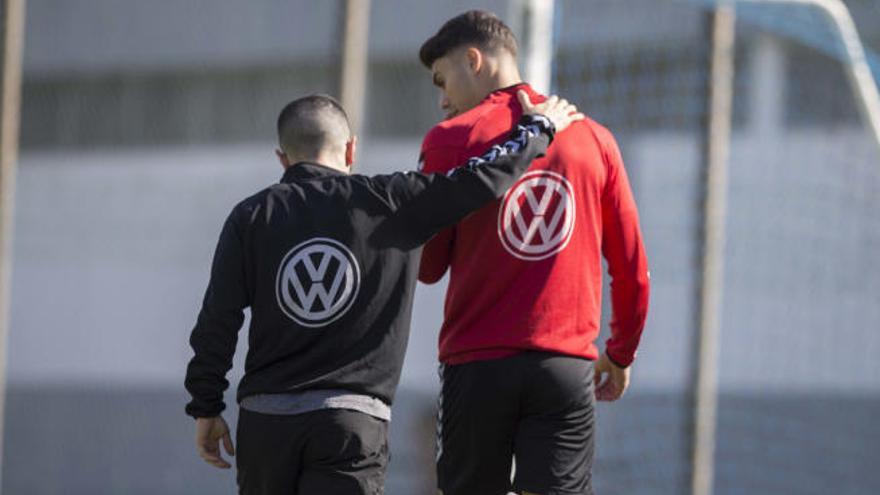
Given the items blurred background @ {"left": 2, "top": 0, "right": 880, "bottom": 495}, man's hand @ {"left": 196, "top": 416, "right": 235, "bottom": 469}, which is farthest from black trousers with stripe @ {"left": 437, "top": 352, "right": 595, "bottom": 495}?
blurred background @ {"left": 2, "top": 0, "right": 880, "bottom": 495}

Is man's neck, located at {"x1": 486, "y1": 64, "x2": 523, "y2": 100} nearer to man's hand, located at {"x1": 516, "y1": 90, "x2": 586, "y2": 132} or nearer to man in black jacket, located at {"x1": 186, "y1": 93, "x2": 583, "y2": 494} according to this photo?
man's hand, located at {"x1": 516, "y1": 90, "x2": 586, "y2": 132}

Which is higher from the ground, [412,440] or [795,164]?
[795,164]

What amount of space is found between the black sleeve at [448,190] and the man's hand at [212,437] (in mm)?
563

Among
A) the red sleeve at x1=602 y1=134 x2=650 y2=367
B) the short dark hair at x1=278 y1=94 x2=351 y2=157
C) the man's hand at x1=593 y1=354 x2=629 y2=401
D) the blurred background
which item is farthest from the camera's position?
the blurred background

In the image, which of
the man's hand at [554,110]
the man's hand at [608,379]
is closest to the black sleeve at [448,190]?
the man's hand at [554,110]

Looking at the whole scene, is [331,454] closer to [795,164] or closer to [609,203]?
[609,203]

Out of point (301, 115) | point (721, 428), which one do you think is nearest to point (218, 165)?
point (721, 428)

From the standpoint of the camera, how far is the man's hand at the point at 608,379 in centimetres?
381

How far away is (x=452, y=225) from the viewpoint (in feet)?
11.3

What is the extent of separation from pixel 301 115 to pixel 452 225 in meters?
0.43

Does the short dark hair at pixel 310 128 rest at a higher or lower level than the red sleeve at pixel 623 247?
higher

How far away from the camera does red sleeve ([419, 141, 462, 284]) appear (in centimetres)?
354

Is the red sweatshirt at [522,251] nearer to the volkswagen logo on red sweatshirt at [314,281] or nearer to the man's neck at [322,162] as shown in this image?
the man's neck at [322,162]

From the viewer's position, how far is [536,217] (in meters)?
3.50
